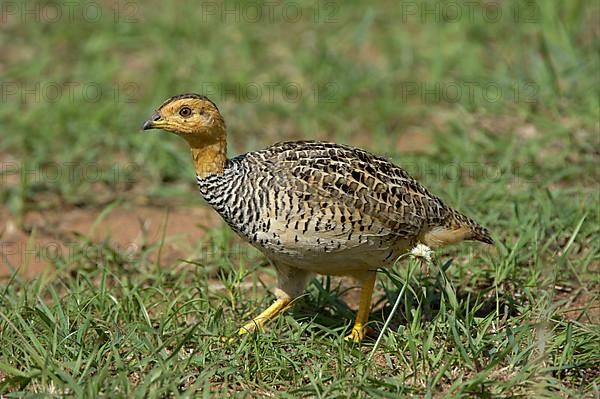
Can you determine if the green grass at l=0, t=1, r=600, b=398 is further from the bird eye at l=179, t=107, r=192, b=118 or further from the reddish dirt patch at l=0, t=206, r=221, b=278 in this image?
the bird eye at l=179, t=107, r=192, b=118

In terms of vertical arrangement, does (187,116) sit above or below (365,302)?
above

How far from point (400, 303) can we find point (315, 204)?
1.18 m

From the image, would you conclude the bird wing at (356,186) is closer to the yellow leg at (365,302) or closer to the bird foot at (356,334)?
the yellow leg at (365,302)

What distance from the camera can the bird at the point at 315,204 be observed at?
17.1 feet

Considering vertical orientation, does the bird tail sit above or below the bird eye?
below

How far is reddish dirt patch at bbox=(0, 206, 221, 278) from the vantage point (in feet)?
23.0

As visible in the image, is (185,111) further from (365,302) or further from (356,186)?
(365,302)

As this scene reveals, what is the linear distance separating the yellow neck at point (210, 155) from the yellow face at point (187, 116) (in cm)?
7

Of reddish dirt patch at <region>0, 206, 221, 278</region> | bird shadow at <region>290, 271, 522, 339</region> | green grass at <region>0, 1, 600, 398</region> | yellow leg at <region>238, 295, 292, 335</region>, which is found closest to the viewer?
green grass at <region>0, 1, 600, 398</region>

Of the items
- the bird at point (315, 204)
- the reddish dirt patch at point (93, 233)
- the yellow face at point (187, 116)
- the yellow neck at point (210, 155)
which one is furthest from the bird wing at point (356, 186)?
the reddish dirt patch at point (93, 233)

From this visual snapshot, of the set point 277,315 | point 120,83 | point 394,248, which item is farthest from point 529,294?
point 120,83

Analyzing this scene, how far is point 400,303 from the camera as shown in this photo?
6078 mm

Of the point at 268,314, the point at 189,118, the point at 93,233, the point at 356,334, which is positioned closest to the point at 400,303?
the point at 356,334

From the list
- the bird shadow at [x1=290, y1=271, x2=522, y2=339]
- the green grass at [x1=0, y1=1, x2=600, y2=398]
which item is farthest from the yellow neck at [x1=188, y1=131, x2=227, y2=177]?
the bird shadow at [x1=290, y1=271, x2=522, y2=339]
